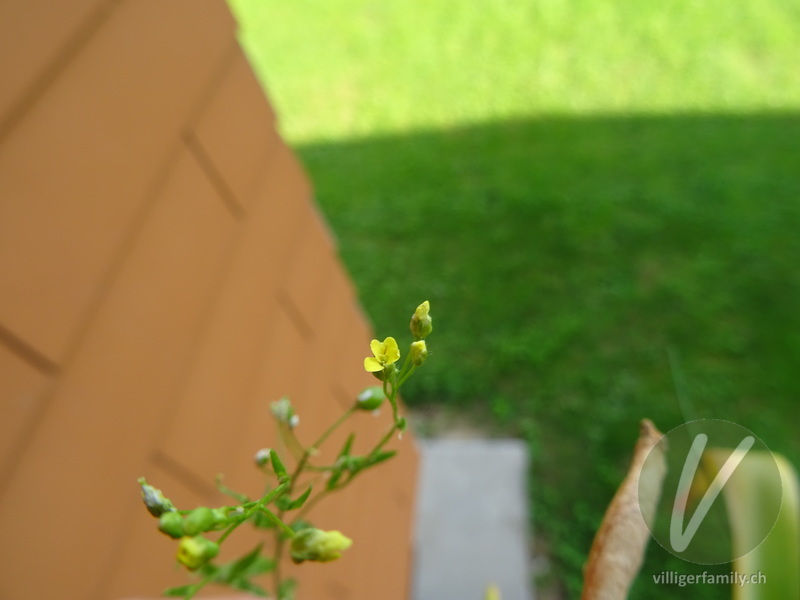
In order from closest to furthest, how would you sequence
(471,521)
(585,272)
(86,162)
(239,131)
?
(86,162) → (239,131) → (471,521) → (585,272)

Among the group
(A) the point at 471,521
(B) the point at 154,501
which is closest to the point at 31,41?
(B) the point at 154,501

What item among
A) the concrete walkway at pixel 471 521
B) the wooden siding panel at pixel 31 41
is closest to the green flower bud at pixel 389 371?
the wooden siding panel at pixel 31 41

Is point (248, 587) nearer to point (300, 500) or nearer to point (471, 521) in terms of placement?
point (300, 500)

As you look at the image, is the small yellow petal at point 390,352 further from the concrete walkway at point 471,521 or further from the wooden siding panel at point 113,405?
the concrete walkway at point 471,521

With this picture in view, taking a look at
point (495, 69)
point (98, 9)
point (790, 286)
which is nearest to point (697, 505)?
point (98, 9)

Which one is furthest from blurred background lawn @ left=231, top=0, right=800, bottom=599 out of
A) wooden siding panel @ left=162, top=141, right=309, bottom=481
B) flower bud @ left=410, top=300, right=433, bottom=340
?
flower bud @ left=410, top=300, right=433, bottom=340

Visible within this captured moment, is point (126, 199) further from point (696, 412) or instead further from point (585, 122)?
point (585, 122)
